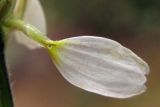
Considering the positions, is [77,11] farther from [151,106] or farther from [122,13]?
[151,106]

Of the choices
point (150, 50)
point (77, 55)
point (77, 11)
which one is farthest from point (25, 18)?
point (77, 11)

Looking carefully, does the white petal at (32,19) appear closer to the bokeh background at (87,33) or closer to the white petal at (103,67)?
the white petal at (103,67)

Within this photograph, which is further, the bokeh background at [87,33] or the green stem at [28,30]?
the bokeh background at [87,33]

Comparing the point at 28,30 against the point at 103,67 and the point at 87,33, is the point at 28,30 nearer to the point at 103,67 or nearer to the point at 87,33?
the point at 103,67

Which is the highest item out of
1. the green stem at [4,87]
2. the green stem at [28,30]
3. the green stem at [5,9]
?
the green stem at [5,9]

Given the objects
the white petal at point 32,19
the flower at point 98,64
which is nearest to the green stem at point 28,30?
the flower at point 98,64

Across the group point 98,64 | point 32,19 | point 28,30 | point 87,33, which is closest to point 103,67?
point 98,64
